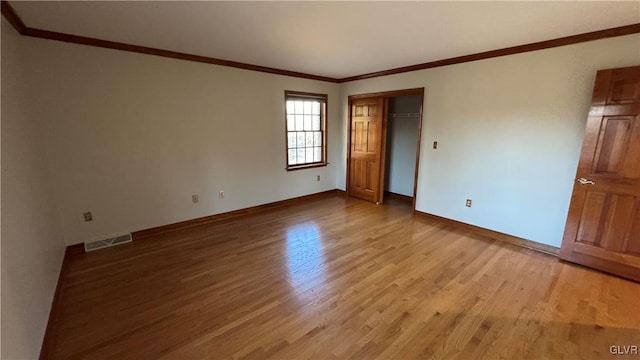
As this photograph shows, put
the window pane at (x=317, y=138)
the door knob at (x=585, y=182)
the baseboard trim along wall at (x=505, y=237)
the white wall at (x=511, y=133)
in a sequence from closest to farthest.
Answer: the door knob at (x=585, y=182)
the white wall at (x=511, y=133)
the baseboard trim along wall at (x=505, y=237)
the window pane at (x=317, y=138)

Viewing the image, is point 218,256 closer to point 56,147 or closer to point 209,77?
point 56,147

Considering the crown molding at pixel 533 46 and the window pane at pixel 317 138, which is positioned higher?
the crown molding at pixel 533 46

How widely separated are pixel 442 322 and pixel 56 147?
159 inches

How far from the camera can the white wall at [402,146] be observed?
16.6ft

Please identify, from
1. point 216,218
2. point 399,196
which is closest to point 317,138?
point 399,196

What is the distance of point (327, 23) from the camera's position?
2447mm

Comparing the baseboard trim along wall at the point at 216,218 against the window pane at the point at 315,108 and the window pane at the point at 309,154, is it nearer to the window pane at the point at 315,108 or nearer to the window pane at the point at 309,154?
the window pane at the point at 309,154

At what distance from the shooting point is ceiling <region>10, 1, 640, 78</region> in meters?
2.10

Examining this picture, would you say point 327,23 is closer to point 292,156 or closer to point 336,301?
point 336,301

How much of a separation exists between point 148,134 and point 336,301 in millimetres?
3001

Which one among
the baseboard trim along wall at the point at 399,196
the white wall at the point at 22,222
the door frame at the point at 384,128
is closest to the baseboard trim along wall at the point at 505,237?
the door frame at the point at 384,128

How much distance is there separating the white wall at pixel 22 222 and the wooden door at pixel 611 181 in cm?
446

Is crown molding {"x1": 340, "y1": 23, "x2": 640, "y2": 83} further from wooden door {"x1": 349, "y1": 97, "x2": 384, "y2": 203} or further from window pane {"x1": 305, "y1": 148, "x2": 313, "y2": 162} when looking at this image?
window pane {"x1": 305, "y1": 148, "x2": 313, "y2": 162}

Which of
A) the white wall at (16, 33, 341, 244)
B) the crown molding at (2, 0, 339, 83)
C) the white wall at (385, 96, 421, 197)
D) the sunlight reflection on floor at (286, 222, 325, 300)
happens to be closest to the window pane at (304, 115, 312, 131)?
the white wall at (16, 33, 341, 244)
